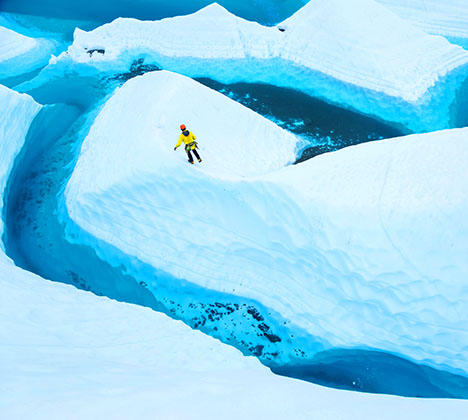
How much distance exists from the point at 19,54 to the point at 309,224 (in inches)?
497

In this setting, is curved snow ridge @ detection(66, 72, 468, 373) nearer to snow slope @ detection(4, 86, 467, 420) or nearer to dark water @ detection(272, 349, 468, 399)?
dark water @ detection(272, 349, 468, 399)

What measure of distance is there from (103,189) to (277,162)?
3937mm

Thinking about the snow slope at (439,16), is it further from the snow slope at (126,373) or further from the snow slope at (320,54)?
the snow slope at (126,373)

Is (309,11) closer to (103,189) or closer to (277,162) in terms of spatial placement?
(277,162)

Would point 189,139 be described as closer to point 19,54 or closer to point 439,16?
point 19,54

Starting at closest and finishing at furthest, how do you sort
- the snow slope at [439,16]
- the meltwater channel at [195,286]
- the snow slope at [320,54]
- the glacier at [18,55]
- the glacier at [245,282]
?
the glacier at [245,282] < the meltwater channel at [195,286] < the snow slope at [320,54] < the glacier at [18,55] < the snow slope at [439,16]

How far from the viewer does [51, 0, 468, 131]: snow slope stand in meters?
10.6

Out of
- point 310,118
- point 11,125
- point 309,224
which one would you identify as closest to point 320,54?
point 310,118

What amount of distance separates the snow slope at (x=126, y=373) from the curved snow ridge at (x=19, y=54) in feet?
29.6

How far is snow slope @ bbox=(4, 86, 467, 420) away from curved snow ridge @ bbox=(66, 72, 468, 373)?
135 cm

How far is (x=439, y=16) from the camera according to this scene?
14016 mm

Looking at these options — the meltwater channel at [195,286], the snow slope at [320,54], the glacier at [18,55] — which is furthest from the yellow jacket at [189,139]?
the glacier at [18,55]

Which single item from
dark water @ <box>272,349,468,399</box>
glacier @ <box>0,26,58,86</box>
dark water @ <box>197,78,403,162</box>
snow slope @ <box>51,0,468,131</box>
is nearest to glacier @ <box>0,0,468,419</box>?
dark water @ <box>272,349,468,399</box>

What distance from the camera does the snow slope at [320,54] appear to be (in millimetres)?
10641
